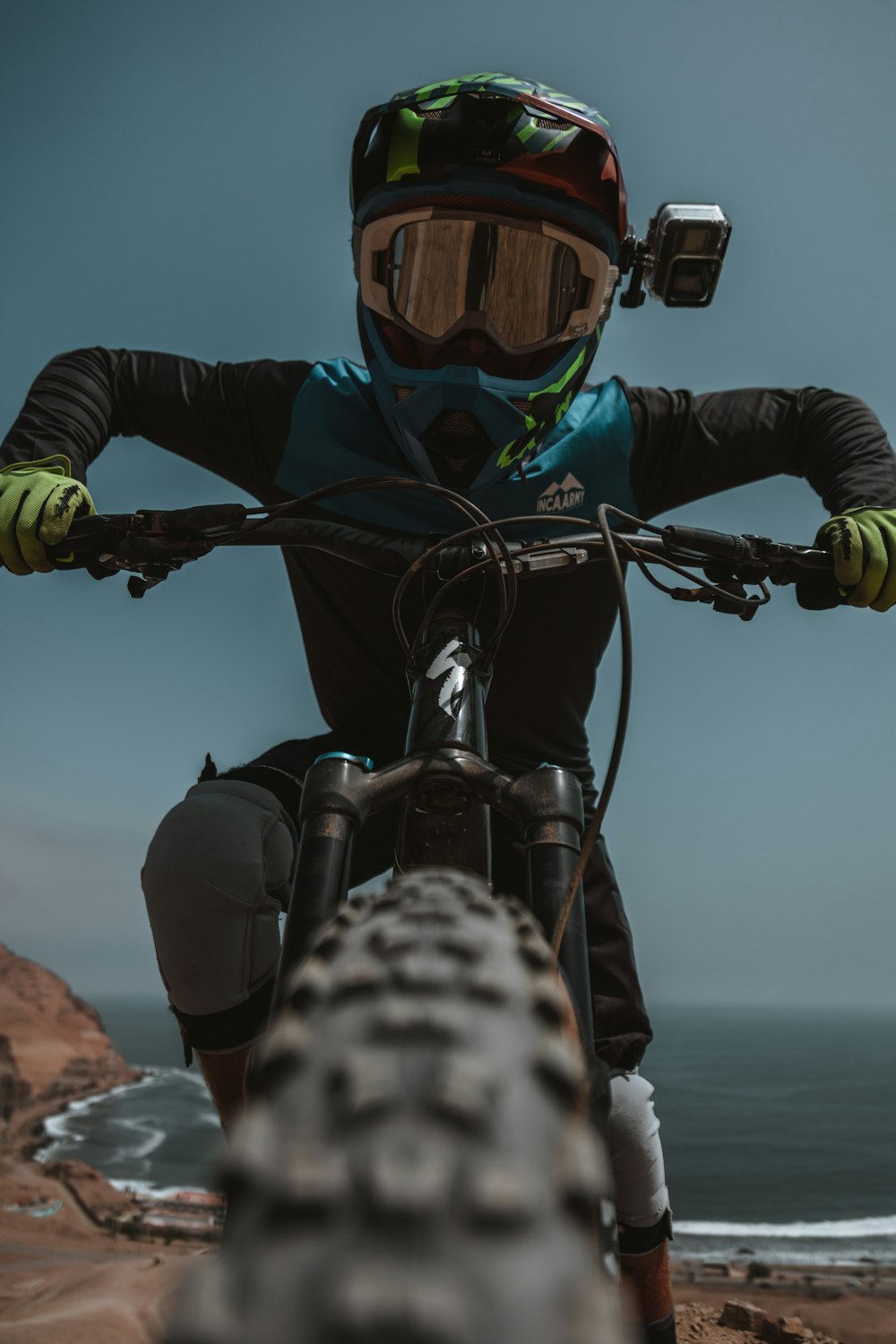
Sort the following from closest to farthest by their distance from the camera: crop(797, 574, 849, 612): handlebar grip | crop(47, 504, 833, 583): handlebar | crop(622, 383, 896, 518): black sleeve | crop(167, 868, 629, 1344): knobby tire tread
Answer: crop(167, 868, 629, 1344): knobby tire tread
crop(47, 504, 833, 583): handlebar
crop(797, 574, 849, 612): handlebar grip
crop(622, 383, 896, 518): black sleeve

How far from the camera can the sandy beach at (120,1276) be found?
12.5 feet

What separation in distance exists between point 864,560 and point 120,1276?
5592 mm

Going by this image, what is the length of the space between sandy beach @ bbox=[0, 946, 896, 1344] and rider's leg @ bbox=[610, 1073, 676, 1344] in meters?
0.91

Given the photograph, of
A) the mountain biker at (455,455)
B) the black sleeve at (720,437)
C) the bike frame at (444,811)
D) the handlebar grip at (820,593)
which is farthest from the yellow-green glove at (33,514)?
the black sleeve at (720,437)

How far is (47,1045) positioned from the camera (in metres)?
19.3

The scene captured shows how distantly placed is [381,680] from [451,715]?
106cm

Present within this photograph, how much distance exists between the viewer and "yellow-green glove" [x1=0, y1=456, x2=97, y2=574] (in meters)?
1.51

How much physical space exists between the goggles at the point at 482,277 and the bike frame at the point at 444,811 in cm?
93

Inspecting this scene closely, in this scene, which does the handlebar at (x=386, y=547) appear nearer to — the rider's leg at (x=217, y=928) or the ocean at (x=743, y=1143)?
the rider's leg at (x=217, y=928)

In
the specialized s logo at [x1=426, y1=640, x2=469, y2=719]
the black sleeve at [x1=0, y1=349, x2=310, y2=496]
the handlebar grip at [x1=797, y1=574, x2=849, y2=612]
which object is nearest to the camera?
the specialized s logo at [x1=426, y1=640, x2=469, y2=719]

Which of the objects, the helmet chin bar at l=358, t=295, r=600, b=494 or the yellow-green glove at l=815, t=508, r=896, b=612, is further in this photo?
the helmet chin bar at l=358, t=295, r=600, b=494

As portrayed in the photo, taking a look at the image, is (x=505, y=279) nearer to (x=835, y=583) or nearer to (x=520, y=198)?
(x=520, y=198)

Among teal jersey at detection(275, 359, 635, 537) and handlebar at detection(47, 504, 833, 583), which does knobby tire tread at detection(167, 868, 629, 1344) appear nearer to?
handlebar at detection(47, 504, 833, 583)

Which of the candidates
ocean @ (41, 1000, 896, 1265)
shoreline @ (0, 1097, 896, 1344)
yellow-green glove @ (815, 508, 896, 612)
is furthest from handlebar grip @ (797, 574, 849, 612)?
ocean @ (41, 1000, 896, 1265)
